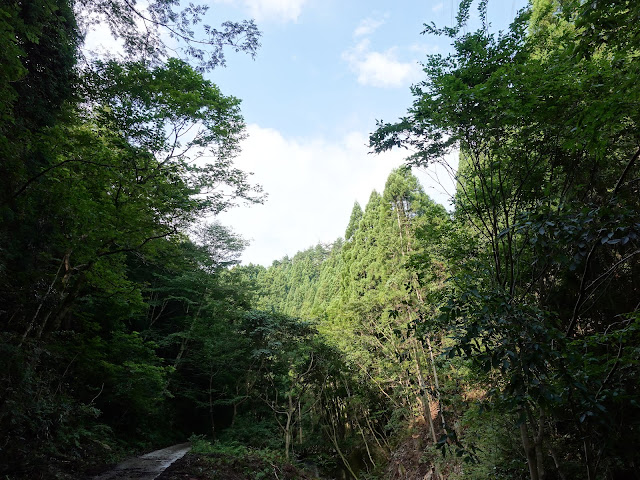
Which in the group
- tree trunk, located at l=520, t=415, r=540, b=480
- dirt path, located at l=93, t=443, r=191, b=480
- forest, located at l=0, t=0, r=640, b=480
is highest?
forest, located at l=0, t=0, r=640, b=480

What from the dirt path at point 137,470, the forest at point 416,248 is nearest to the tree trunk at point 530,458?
the forest at point 416,248

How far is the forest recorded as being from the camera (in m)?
2.53

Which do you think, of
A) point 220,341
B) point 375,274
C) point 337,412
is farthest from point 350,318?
point 337,412

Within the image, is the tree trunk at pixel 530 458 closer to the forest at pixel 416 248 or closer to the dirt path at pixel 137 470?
the forest at pixel 416 248

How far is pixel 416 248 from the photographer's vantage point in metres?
7.83

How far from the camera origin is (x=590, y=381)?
2.65 m

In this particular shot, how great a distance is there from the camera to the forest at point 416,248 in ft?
8.29

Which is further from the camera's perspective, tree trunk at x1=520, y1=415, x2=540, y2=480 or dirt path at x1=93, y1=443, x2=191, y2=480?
dirt path at x1=93, y1=443, x2=191, y2=480

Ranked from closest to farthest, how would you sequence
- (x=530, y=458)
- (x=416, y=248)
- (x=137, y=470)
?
(x=530, y=458)
(x=137, y=470)
(x=416, y=248)

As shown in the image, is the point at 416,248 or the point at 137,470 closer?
the point at 137,470

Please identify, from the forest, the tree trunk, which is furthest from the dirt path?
the tree trunk

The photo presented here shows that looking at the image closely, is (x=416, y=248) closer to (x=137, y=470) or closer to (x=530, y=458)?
(x=530, y=458)

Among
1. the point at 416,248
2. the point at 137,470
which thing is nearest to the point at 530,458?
the point at 416,248

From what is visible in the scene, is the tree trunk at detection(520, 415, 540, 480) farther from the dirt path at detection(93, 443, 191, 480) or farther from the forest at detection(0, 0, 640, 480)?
the dirt path at detection(93, 443, 191, 480)
